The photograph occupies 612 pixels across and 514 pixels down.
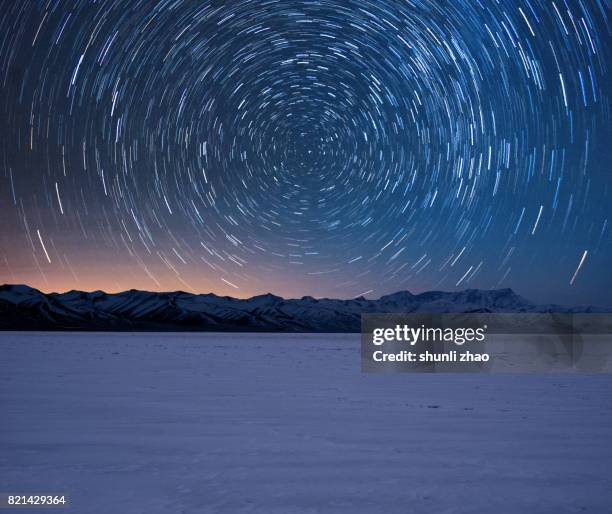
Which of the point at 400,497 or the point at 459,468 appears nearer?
the point at 400,497

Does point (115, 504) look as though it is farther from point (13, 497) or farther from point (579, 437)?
point (579, 437)

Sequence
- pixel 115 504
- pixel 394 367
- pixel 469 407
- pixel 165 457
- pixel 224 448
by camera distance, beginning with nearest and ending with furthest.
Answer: pixel 115 504, pixel 165 457, pixel 224 448, pixel 469 407, pixel 394 367

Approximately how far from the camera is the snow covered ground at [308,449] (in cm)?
607

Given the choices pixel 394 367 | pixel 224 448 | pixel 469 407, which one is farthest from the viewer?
pixel 394 367

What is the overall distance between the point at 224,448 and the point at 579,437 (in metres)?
4.90

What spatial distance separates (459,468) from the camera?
283 inches

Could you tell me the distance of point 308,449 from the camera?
8.15 m

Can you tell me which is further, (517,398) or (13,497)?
(517,398)

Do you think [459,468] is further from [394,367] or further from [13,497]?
[394,367]

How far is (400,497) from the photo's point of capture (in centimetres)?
612

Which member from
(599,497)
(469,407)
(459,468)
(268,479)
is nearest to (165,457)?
(268,479)

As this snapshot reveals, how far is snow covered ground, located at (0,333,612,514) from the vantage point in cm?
607

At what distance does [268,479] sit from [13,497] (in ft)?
7.94

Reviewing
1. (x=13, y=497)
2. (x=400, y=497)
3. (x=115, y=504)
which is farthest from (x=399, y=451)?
(x=13, y=497)
